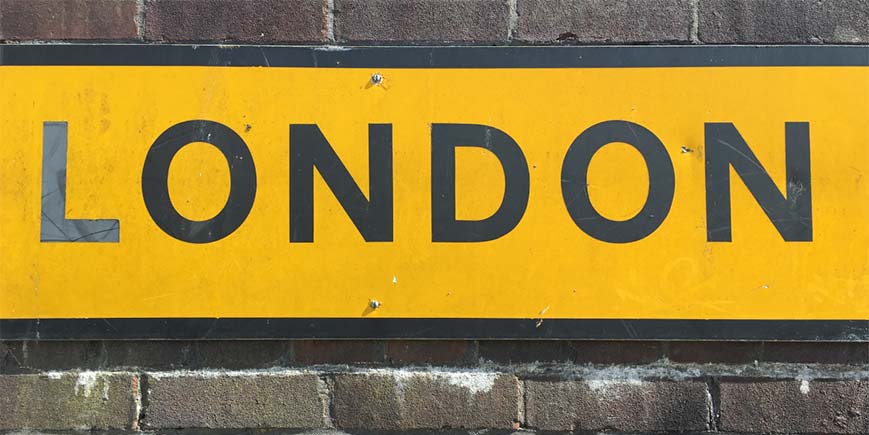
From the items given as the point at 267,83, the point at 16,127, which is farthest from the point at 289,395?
the point at 16,127

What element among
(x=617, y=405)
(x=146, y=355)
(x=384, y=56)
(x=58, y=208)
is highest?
(x=384, y=56)

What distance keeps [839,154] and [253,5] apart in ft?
4.58

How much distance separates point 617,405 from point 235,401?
89 centimetres

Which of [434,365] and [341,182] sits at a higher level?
[341,182]

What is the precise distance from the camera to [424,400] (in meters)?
1.44

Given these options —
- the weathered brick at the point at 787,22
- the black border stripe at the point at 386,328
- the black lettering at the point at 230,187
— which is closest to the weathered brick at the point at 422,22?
the black lettering at the point at 230,187

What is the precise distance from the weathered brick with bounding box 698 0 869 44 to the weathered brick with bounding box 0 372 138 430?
161 centimetres

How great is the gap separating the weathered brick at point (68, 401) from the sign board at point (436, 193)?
0.12 meters

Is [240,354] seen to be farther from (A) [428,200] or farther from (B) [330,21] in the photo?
(B) [330,21]

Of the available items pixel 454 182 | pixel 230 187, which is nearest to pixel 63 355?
pixel 230 187

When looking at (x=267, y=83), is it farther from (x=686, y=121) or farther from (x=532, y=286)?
(x=686, y=121)

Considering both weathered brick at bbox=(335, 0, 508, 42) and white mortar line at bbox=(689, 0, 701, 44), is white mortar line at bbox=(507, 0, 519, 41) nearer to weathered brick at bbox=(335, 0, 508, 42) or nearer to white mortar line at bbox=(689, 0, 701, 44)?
weathered brick at bbox=(335, 0, 508, 42)

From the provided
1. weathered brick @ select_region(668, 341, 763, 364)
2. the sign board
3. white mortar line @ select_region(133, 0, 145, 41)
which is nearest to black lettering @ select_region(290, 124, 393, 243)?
the sign board

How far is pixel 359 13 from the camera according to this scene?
1.47 m
